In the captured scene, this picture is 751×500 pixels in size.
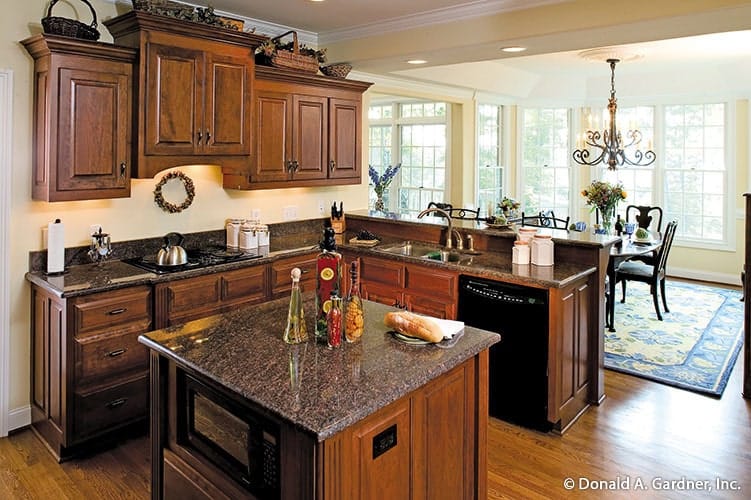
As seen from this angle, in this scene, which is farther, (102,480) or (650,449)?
(650,449)

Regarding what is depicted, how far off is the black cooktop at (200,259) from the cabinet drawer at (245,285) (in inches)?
3.8

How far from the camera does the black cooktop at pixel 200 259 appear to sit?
350 centimetres

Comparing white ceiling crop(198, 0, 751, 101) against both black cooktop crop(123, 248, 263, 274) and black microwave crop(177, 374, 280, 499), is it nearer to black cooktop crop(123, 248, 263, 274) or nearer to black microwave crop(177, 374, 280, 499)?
black cooktop crop(123, 248, 263, 274)

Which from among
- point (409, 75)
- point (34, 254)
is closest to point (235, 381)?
point (34, 254)

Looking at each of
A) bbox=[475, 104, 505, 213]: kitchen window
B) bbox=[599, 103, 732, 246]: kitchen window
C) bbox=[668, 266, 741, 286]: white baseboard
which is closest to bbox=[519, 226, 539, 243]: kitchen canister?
bbox=[475, 104, 505, 213]: kitchen window

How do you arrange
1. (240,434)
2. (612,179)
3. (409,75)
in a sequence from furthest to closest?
(612,179) < (409,75) < (240,434)

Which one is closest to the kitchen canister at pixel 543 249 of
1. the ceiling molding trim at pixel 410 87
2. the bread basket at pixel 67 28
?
the ceiling molding trim at pixel 410 87

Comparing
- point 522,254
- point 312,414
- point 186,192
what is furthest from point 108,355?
point 522,254

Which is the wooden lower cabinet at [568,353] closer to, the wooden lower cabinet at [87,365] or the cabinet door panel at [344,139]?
the cabinet door panel at [344,139]

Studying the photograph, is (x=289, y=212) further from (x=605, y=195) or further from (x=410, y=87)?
(x=605, y=195)

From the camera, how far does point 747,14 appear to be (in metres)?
2.93

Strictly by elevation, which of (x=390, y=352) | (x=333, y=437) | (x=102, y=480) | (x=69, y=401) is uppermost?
(x=390, y=352)

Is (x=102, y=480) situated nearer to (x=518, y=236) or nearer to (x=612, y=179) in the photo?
(x=518, y=236)

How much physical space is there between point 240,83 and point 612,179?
637cm
